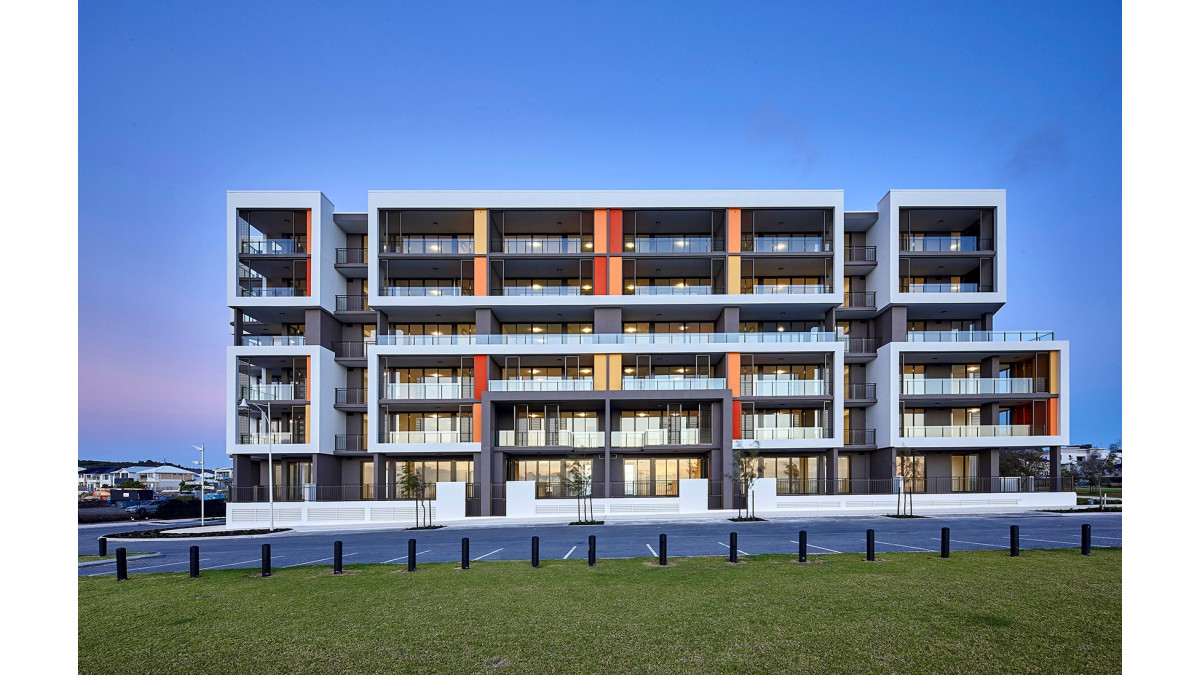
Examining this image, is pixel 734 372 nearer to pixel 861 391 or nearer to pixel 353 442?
pixel 861 391

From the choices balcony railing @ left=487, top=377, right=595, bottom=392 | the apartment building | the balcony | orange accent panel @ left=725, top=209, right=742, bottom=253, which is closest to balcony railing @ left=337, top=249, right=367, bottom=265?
the apartment building

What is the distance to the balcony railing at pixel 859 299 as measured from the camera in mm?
42156

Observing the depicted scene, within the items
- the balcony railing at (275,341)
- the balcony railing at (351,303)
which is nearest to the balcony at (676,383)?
Result: the balcony railing at (351,303)

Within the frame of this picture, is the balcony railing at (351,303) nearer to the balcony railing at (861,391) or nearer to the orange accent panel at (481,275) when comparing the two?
the orange accent panel at (481,275)

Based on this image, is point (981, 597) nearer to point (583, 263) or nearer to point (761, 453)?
point (761, 453)

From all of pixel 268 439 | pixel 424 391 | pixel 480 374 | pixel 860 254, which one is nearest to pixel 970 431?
pixel 860 254

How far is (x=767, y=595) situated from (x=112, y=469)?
Result: 157345 mm

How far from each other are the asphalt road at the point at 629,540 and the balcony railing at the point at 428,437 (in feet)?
30.9

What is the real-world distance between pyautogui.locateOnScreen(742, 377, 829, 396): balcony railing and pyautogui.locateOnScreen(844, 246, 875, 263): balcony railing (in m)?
9.63

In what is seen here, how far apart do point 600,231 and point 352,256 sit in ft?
55.8

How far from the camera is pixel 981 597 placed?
1011 centimetres

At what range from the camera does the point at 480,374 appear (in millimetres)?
38875

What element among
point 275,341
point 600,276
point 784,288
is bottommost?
→ point 275,341
